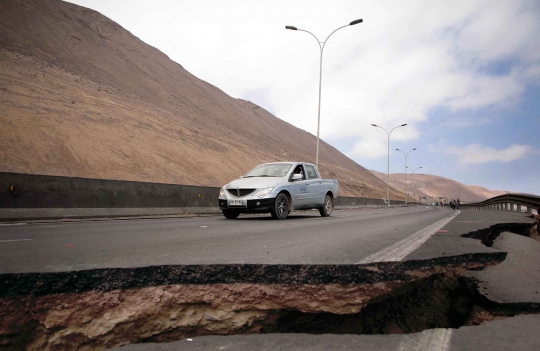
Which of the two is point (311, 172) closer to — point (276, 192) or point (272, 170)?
point (272, 170)

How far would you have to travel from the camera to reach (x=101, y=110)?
30531mm

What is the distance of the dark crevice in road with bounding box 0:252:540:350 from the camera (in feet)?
7.32

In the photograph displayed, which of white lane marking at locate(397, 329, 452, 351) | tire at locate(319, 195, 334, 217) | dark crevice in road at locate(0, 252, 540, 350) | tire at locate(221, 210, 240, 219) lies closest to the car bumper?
tire at locate(221, 210, 240, 219)

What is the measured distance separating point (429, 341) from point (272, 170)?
31.1 ft

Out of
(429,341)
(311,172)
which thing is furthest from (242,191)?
(429,341)

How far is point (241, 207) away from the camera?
1002cm

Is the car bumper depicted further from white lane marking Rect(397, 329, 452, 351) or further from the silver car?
white lane marking Rect(397, 329, 452, 351)

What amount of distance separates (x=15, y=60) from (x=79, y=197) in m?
30.6

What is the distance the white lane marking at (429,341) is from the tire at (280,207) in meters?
8.04

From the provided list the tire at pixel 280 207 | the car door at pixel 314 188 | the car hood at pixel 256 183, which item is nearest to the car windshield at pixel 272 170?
the car hood at pixel 256 183

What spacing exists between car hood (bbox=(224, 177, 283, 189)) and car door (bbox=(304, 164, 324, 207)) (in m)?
1.45

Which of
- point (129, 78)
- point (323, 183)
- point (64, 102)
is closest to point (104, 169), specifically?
point (64, 102)

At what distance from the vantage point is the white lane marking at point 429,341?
6.11 feet

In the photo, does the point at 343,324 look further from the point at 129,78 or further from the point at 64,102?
the point at 129,78
